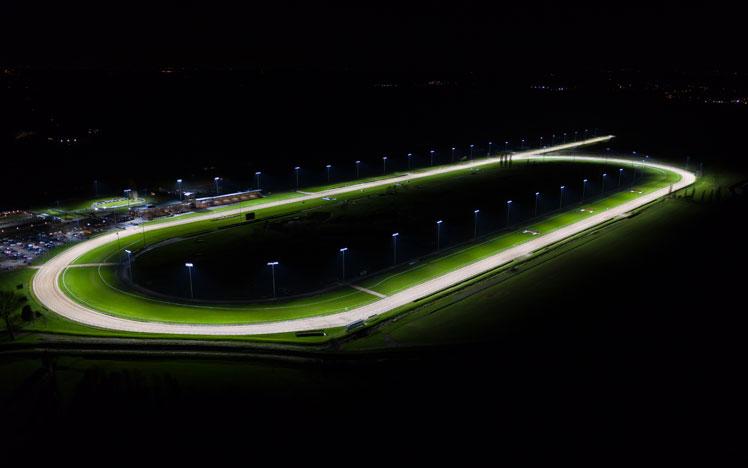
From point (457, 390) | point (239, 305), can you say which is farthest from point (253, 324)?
point (457, 390)

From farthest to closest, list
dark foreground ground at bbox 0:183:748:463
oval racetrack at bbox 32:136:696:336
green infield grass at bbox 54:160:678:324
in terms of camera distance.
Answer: green infield grass at bbox 54:160:678:324, oval racetrack at bbox 32:136:696:336, dark foreground ground at bbox 0:183:748:463

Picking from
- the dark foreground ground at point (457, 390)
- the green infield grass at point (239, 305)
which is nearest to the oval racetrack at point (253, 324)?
the green infield grass at point (239, 305)

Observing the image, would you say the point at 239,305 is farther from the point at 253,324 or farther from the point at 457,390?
the point at 457,390

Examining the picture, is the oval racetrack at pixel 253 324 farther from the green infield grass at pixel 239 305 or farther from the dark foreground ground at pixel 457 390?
the dark foreground ground at pixel 457 390

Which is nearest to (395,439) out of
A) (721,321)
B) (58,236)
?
(721,321)

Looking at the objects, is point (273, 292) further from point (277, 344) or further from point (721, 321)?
point (721, 321)

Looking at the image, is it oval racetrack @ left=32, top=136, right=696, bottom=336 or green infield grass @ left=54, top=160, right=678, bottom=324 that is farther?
green infield grass @ left=54, top=160, right=678, bottom=324

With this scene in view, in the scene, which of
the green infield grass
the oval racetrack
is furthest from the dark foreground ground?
the green infield grass

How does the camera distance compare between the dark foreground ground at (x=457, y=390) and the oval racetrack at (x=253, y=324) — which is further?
the oval racetrack at (x=253, y=324)

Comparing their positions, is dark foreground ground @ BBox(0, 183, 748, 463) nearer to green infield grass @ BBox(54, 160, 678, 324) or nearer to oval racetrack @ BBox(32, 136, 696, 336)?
oval racetrack @ BBox(32, 136, 696, 336)
